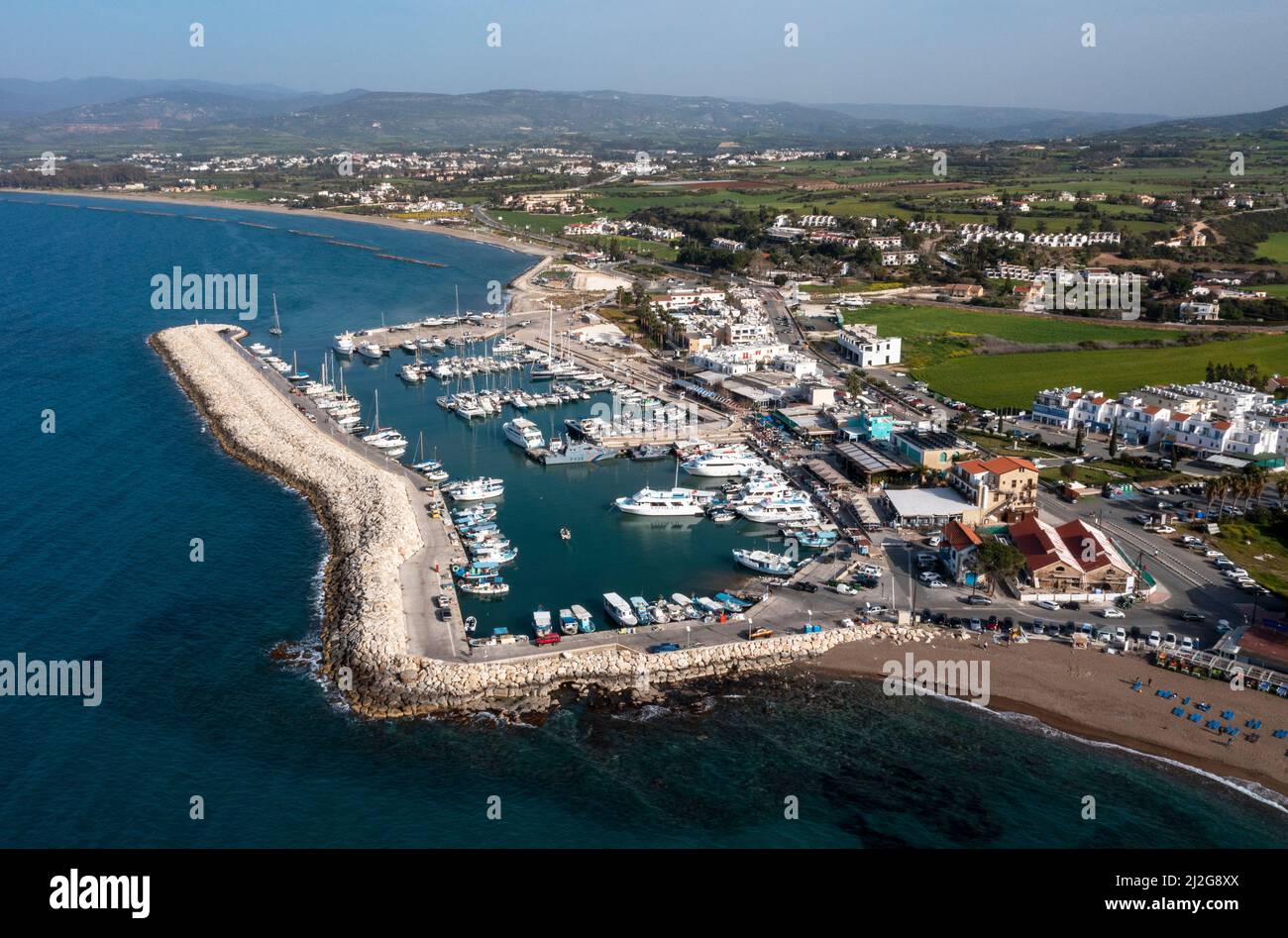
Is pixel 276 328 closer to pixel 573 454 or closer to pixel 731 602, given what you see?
pixel 573 454

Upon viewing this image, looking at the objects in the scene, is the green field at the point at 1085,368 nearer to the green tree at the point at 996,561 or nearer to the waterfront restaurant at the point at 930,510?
the waterfront restaurant at the point at 930,510

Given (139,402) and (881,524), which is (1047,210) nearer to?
(881,524)

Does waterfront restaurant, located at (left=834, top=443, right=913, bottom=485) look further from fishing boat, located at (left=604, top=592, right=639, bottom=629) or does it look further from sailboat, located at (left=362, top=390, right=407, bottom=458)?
sailboat, located at (left=362, top=390, right=407, bottom=458)

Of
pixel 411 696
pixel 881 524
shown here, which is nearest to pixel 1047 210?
pixel 881 524

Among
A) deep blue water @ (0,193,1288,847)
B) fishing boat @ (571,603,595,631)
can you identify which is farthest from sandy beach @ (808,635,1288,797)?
fishing boat @ (571,603,595,631)

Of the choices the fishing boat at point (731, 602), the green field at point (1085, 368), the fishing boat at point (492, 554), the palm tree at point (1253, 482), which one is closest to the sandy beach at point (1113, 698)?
the fishing boat at point (731, 602)

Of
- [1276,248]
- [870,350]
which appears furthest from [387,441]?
[1276,248]

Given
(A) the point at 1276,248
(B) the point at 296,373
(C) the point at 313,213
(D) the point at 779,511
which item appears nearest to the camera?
(D) the point at 779,511
